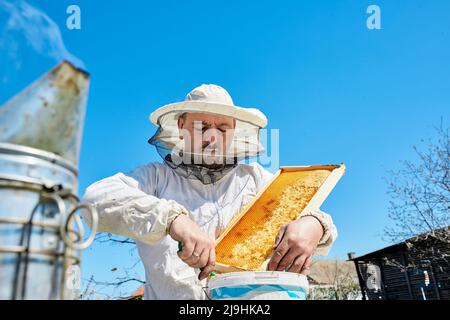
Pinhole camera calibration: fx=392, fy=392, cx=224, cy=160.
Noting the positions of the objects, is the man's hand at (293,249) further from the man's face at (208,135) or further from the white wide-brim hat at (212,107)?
the white wide-brim hat at (212,107)

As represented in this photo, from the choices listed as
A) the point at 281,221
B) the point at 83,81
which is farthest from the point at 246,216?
the point at 83,81

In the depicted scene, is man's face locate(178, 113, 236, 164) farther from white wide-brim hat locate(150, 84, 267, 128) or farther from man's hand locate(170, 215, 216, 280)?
man's hand locate(170, 215, 216, 280)

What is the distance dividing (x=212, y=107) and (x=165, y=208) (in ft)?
3.39

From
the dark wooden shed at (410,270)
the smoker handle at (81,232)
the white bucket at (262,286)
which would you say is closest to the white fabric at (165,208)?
the white bucket at (262,286)

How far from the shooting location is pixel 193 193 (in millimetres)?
2324

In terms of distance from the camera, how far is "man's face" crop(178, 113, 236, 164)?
2.27m

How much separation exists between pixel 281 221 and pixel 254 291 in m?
0.75

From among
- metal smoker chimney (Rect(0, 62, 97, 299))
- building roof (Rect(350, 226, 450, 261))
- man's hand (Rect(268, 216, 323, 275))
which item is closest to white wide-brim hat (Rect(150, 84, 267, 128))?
man's hand (Rect(268, 216, 323, 275))

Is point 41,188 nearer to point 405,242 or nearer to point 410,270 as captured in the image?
point 405,242

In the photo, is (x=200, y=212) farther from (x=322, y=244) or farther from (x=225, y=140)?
(x=322, y=244)

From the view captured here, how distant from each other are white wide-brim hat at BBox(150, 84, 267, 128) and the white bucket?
4.35 ft

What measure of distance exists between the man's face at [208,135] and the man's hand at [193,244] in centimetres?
91

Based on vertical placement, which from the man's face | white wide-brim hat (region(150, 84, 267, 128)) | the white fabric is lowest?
the white fabric

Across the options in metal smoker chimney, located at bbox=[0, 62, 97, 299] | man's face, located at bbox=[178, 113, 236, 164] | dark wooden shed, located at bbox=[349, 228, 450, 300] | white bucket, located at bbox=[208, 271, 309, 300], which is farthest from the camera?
dark wooden shed, located at bbox=[349, 228, 450, 300]
